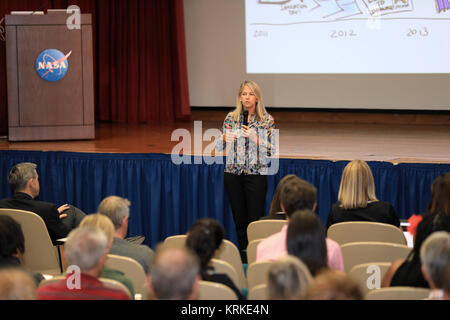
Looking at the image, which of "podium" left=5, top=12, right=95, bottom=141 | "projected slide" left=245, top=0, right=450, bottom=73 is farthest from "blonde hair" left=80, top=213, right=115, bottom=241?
"projected slide" left=245, top=0, right=450, bottom=73

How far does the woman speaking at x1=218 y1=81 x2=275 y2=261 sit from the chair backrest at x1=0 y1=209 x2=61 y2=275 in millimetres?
1537

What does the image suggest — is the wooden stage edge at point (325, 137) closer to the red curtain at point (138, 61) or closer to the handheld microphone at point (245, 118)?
the red curtain at point (138, 61)

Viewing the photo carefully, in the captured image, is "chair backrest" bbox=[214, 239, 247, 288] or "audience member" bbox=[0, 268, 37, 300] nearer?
"audience member" bbox=[0, 268, 37, 300]

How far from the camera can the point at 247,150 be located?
5.08m

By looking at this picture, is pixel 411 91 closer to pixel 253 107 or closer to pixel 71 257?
pixel 253 107

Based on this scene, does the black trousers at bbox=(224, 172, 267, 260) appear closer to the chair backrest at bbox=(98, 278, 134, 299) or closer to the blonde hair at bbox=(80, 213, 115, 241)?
the blonde hair at bbox=(80, 213, 115, 241)

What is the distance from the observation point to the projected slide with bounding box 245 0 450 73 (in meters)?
7.77

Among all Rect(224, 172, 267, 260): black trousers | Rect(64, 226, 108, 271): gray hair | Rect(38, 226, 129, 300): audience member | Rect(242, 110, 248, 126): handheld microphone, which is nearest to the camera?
Rect(38, 226, 129, 300): audience member

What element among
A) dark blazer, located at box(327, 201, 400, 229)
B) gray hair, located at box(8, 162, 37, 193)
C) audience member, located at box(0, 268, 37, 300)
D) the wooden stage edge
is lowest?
dark blazer, located at box(327, 201, 400, 229)

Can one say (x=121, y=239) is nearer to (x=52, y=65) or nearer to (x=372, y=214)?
(x=372, y=214)

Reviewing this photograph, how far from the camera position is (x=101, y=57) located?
9.25m

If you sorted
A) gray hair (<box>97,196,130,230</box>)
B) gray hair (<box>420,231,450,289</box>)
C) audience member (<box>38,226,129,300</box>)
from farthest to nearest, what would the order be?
gray hair (<box>97,196,130,230</box>) < audience member (<box>38,226,129,300</box>) < gray hair (<box>420,231,450,289</box>)

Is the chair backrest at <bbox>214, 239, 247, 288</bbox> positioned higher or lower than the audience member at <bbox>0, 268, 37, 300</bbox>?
lower
